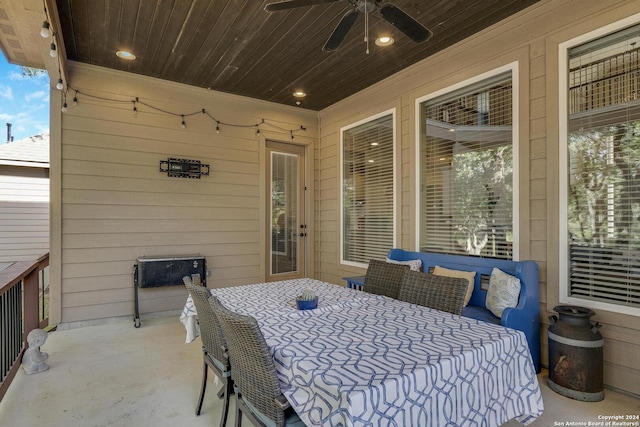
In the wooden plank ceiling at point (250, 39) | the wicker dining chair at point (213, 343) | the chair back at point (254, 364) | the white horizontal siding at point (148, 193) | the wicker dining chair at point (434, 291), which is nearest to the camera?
the chair back at point (254, 364)

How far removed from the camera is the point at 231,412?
231 centimetres

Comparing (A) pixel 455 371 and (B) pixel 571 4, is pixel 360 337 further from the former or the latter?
(B) pixel 571 4

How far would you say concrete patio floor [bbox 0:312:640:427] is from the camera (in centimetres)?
224

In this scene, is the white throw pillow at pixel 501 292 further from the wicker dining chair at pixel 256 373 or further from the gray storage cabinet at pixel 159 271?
the gray storage cabinet at pixel 159 271

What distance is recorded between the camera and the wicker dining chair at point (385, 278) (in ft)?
8.83

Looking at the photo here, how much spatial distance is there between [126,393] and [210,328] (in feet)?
3.81

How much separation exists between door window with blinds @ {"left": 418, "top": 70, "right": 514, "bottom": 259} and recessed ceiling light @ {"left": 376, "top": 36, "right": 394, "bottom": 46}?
0.87 metres

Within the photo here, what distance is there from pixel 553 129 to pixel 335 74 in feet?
8.38

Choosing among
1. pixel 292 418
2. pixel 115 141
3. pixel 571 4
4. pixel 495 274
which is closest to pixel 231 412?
pixel 292 418

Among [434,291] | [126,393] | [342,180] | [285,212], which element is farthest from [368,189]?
[126,393]

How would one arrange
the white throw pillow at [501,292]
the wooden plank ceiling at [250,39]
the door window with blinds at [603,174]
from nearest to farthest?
the door window with blinds at [603,174] → the white throw pillow at [501,292] → the wooden plank ceiling at [250,39]

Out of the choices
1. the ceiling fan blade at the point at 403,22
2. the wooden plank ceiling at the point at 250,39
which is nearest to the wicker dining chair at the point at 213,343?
the ceiling fan blade at the point at 403,22

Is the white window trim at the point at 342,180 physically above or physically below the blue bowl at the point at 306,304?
above

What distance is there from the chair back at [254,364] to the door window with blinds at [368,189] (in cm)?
318
